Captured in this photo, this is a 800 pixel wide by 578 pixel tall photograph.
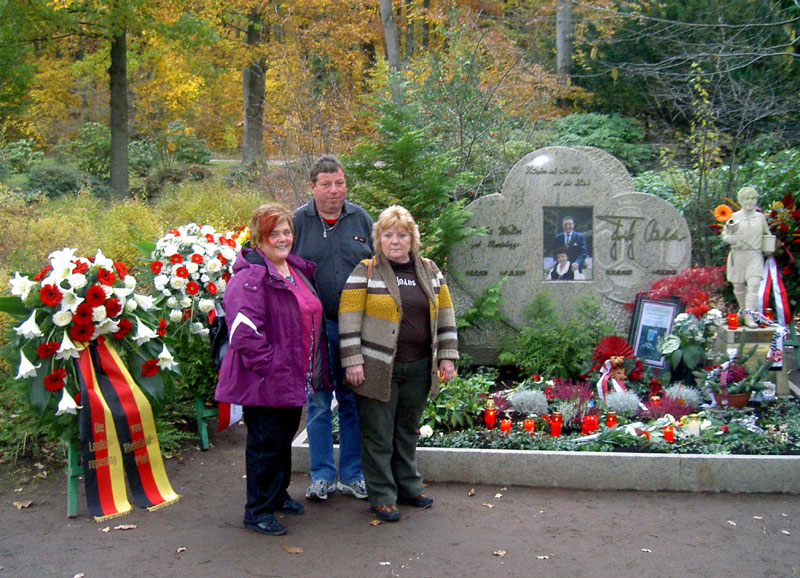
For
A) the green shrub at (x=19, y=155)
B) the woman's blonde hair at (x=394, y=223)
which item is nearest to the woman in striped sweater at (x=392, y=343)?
the woman's blonde hair at (x=394, y=223)

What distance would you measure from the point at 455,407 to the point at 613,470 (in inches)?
47.7

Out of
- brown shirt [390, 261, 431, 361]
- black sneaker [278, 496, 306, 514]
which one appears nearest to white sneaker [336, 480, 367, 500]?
black sneaker [278, 496, 306, 514]

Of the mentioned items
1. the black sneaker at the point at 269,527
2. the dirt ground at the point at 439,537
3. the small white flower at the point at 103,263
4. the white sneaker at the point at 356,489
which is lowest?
the dirt ground at the point at 439,537

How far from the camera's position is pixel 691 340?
248 inches

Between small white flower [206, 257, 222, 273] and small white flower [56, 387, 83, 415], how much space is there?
5.09 feet

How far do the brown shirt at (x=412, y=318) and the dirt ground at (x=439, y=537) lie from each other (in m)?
0.97

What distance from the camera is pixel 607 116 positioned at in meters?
16.9

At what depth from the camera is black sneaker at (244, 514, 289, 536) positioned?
418cm

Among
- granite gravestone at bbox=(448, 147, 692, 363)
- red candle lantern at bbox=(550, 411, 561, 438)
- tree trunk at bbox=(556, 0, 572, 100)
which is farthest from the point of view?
tree trunk at bbox=(556, 0, 572, 100)

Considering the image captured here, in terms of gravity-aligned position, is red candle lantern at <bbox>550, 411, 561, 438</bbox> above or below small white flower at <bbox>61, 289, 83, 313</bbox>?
below

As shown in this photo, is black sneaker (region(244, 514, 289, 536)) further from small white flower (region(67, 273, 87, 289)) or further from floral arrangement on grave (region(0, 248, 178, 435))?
small white flower (region(67, 273, 87, 289))

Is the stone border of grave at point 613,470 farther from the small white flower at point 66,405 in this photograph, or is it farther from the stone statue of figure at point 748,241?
the stone statue of figure at point 748,241

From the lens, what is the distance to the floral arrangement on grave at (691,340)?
20.5 feet

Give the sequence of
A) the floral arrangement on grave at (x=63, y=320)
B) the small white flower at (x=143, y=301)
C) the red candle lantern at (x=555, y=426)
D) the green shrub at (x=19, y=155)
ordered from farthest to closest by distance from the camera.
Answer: the green shrub at (x=19, y=155) → the red candle lantern at (x=555, y=426) → the small white flower at (x=143, y=301) → the floral arrangement on grave at (x=63, y=320)
